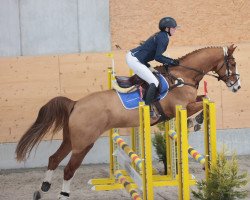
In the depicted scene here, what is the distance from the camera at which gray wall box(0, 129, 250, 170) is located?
1154 cm

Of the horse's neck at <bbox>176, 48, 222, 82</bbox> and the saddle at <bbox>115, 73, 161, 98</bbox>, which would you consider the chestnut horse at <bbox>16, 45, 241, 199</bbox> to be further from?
the saddle at <bbox>115, 73, 161, 98</bbox>

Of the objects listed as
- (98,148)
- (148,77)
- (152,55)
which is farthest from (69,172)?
(98,148)

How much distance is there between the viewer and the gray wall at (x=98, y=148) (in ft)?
37.9

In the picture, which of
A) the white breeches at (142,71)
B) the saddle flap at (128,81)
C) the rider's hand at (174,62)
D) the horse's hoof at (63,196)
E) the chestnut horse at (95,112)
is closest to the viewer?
the horse's hoof at (63,196)

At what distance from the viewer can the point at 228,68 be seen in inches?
369

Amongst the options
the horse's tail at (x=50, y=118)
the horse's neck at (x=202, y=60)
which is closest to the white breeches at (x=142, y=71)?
the horse's neck at (x=202, y=60)

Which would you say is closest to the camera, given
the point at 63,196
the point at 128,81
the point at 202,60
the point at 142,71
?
the point at 63,196

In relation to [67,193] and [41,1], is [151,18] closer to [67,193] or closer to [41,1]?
[41,1]

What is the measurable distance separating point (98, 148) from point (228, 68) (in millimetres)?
3368

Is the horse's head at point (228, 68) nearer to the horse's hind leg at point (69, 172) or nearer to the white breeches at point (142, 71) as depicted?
the white breeches at point (142, 71)

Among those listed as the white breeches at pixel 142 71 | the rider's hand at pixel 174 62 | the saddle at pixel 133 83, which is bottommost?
the saddle at pixel 133 83

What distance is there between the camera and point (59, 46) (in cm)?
1160

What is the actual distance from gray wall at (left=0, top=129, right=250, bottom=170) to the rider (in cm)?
287

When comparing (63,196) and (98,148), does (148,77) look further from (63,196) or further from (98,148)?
(98,148)
